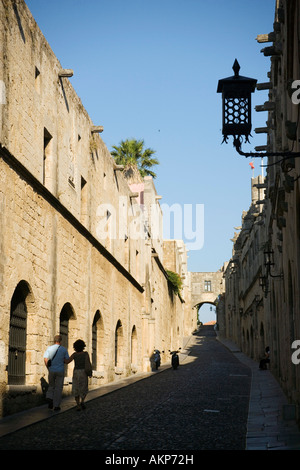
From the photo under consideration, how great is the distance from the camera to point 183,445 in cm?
848

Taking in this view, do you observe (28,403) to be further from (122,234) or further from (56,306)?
(122,234)

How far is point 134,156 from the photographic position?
4394 cm

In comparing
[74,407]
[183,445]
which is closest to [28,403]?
[74,407]

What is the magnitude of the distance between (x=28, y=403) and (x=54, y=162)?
19.8 ft

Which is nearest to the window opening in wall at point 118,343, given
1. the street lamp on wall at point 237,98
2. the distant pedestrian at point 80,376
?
the distant pedestrian at point 80,376

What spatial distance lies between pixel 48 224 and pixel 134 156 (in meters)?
28.9

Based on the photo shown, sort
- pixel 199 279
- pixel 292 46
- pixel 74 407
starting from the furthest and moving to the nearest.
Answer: pixel 199 279 → pixel 74 407 → pixel 292 46

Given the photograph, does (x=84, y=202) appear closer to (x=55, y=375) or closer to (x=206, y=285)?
(x=55, y=375)

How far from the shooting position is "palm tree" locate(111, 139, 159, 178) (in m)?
42.7

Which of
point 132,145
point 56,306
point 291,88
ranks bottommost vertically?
point 56,306

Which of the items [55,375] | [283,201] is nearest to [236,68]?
[283,201]

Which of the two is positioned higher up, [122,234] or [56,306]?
[122,234]

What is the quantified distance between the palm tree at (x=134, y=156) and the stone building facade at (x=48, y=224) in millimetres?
15777

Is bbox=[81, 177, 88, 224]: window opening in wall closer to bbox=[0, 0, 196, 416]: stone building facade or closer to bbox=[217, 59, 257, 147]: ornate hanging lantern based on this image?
bbox=[0, 0, 196, 416]: stone building facade
